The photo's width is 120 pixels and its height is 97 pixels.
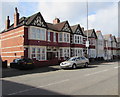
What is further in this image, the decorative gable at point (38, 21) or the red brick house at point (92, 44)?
the red brick house at point (92, 44)

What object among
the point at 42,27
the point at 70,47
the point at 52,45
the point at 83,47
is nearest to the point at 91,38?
the point at 83,47

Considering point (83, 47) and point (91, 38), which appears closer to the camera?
point (83, 47)

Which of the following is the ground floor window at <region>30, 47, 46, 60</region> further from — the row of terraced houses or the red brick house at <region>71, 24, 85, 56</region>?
the red brick house at <region>71, 24, 85, 56</region>

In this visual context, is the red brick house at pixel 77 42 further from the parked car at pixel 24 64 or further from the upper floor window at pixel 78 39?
the parked car at pixel 24 64

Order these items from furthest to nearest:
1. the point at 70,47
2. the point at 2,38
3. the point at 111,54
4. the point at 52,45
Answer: the point at 111,54, the point at 70,47, the point at 2,38, the point at 52,45

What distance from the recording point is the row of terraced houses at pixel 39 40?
2120 cm

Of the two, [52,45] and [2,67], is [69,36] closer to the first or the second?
[52,45]

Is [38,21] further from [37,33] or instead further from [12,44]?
[12,44]

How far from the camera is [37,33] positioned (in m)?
22.4

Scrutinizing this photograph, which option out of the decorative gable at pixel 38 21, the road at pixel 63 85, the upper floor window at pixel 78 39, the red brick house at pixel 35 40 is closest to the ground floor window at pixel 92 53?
the upper floor window at pixel 78 39

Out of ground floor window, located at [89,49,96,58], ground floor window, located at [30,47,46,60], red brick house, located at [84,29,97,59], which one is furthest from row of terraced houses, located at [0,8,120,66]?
red brick house, located at [84,29,97,59]

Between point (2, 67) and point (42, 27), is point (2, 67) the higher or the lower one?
the lower one

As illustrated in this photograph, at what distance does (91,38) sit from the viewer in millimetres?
38000

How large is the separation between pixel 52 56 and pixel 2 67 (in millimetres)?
10169
